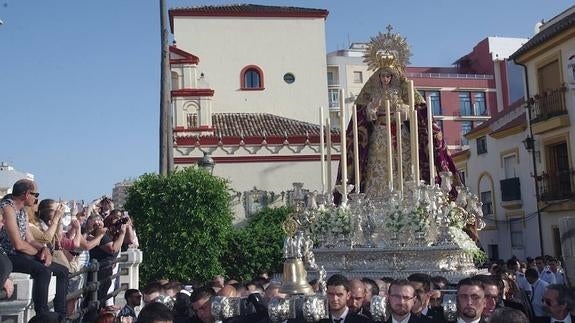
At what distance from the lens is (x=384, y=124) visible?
451 inches

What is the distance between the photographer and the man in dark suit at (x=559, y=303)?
555 centimetres

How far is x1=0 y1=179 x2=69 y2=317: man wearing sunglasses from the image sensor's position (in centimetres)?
554

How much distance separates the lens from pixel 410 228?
880 cm

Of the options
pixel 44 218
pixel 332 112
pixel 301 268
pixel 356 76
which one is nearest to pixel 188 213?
pixel 44 218

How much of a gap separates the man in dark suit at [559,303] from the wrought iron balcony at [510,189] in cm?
2002

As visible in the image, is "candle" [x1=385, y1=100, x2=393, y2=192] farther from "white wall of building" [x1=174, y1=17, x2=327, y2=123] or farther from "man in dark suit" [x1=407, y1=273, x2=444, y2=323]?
"white wall of building" [x1=174, y1=17, x2=327, y2=123]

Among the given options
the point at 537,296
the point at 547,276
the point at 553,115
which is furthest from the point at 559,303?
the point at 553,115

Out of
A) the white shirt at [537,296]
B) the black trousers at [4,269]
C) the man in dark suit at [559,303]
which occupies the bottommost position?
the white shirt at [537,296]

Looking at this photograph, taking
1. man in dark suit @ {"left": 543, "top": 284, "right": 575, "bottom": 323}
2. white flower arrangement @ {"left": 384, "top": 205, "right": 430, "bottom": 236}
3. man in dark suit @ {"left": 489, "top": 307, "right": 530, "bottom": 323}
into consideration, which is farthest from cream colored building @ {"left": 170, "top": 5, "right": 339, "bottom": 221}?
man in dark suit @ {"left": 489, "top": 307, "right": 530, "bottom": 323}

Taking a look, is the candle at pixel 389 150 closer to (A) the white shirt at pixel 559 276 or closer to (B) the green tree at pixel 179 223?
(A) the white shirt at pixel 559 276

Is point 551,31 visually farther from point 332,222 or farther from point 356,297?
point 356,297

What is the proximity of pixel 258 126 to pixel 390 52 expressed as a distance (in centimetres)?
1408

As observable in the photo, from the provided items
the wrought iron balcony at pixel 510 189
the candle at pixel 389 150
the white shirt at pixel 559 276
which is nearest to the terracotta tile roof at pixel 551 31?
the wrought iron balcony at pixel 510 189

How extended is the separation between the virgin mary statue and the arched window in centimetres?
1613
